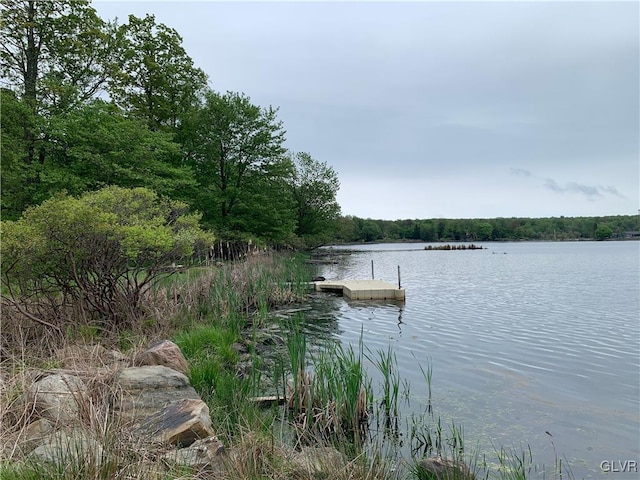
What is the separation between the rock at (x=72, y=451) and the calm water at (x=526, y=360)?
4.19 meters

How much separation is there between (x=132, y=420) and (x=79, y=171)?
14.4 metres

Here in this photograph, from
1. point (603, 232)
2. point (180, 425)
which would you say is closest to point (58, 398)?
point (180, 425)

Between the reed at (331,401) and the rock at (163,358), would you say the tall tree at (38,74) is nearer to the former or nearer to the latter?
the rock at (163,358)

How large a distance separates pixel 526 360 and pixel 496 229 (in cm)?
11870

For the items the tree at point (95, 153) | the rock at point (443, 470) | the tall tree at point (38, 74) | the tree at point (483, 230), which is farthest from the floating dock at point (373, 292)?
the tree at point (483, 230)

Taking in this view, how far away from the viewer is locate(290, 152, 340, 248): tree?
5472cm

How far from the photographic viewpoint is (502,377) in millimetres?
7914

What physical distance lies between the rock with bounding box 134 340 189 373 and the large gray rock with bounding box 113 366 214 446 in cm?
51

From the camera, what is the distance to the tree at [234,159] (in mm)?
27609

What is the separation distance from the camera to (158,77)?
26109 millimetres

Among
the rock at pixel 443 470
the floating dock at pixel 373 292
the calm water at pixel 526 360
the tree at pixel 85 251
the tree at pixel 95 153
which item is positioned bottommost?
the calm water at pixel 526 360

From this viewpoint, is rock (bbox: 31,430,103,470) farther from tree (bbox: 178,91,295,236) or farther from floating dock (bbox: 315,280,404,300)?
tree (bbox: 178,91,295,236)

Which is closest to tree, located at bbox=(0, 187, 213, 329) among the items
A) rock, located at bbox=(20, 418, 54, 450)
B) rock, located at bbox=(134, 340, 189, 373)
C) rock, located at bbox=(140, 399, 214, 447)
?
rock, located at bbox=(134, 340, 189, 373)

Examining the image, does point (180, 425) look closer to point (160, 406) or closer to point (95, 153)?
point (160, 406)
